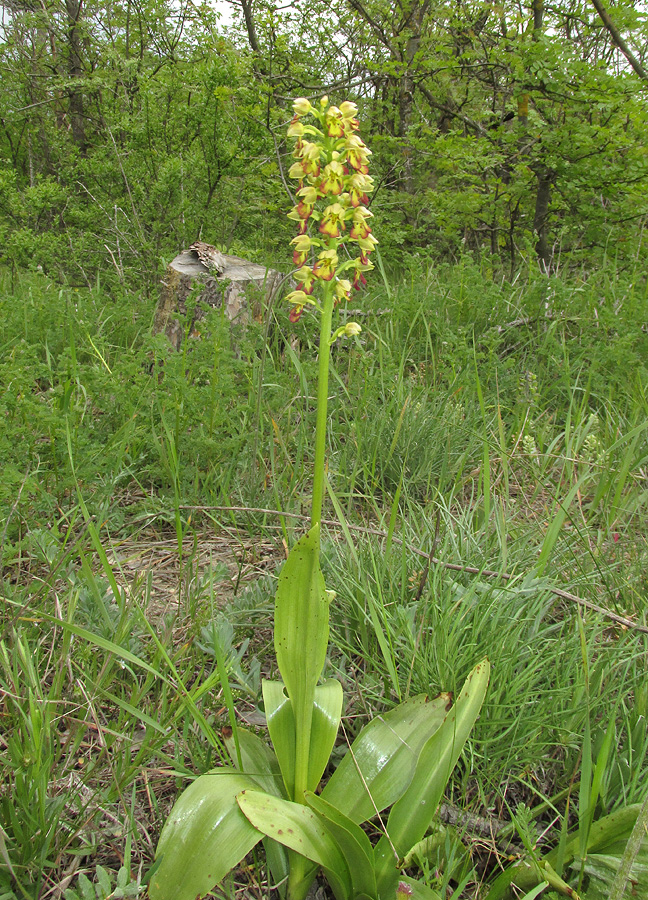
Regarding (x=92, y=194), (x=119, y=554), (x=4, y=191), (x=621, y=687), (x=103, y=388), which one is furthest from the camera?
(x=4, y=191)

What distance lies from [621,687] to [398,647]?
530mm

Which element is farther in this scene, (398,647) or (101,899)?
(398,647)

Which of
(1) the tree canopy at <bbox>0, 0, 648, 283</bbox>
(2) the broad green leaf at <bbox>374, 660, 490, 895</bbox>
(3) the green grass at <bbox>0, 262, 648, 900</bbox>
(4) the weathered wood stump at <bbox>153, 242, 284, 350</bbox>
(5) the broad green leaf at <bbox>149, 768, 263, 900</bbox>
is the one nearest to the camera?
(5) the broad green leaf at <bbox>149, 768, 263, 900</bbox>

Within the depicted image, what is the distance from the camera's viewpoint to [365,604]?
5.61 feet

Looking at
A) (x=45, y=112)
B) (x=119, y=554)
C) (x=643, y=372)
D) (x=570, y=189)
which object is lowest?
(x=119, y=554)

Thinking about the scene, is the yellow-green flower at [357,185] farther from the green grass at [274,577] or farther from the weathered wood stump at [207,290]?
the weathered wood stump at [207,290]

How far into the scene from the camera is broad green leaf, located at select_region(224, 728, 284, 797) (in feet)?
4.27

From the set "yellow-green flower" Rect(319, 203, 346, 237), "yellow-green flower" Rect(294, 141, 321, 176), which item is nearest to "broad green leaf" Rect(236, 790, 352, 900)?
"yellow-green flower" Rect(319, 203, 346, 237)

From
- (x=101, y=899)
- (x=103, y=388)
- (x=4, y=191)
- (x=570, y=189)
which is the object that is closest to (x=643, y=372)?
(x=570, y=189)

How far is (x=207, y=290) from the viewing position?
3615mm

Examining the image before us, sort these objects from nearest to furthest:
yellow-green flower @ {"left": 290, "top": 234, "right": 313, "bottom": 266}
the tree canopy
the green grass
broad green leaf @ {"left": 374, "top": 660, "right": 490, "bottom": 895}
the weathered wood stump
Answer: broad green leaf @ {"left": 374, "top": 660, "right": 490, "bottom": 895} → the green grass → yellow-green flower @ {"left": 290, "top": 234, "right": 313, "bottom": 266} → the weathered wood stump → the tree canopy

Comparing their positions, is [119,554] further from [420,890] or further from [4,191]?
[4,191]

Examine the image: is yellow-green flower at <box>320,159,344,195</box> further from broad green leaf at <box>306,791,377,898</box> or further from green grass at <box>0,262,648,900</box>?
broad green leaf at <box>306,791,377,898</box>

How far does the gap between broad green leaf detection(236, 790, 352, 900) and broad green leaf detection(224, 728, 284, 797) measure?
5.9 inches
